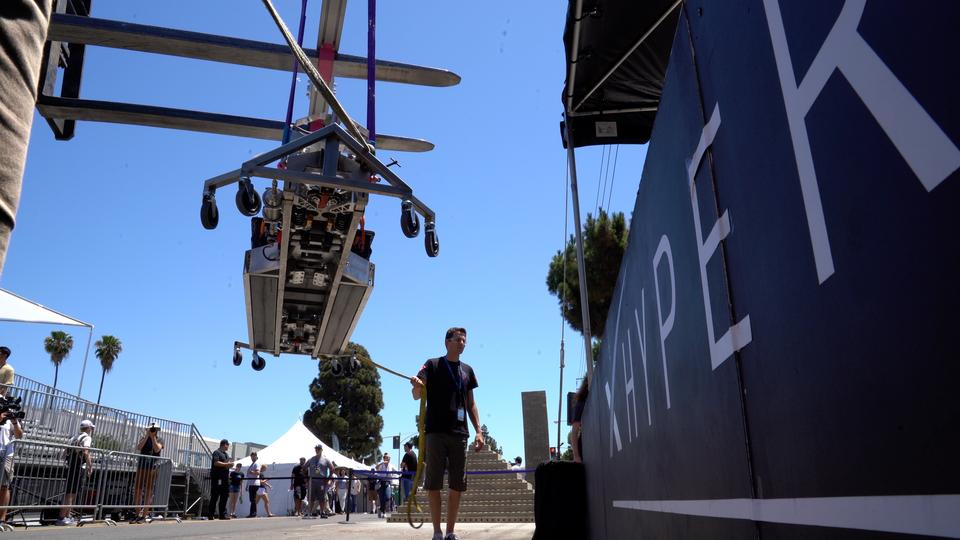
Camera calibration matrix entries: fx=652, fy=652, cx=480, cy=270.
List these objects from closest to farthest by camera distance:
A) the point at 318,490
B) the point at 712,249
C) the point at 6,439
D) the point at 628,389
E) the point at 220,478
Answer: the point at 712,249
the point at 628,389
the point at 6,439
the point at 220,478
the point at 318,490

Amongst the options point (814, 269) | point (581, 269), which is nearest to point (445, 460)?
point (581, 269)

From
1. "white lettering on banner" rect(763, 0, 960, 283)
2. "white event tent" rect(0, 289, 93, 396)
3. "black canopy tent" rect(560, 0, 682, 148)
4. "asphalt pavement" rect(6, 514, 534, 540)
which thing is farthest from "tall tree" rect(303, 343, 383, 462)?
"white lettering on banner" rect(763, 0, 960, 283)

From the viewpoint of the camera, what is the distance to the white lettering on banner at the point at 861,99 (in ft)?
1.90

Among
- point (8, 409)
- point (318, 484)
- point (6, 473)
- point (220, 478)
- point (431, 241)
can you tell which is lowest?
point (318, 484)

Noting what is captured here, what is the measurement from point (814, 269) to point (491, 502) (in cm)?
1525

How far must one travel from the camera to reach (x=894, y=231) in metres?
0.64

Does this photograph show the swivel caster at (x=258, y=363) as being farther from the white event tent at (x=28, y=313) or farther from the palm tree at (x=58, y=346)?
the palm tree at (x=58, y=346)

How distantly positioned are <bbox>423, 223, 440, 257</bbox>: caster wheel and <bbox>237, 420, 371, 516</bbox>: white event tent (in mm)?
16340

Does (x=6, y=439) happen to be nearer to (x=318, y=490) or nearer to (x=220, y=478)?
(x=220, y=478)

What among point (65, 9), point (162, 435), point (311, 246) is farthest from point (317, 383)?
point (65, 9)

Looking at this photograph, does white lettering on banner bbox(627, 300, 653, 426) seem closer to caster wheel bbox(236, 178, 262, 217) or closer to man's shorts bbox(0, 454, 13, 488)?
caster wheel bbox(236, 178, 262, 217)

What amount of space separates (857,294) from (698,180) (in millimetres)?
698

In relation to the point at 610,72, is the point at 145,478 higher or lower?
lower

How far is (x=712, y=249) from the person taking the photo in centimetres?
128
